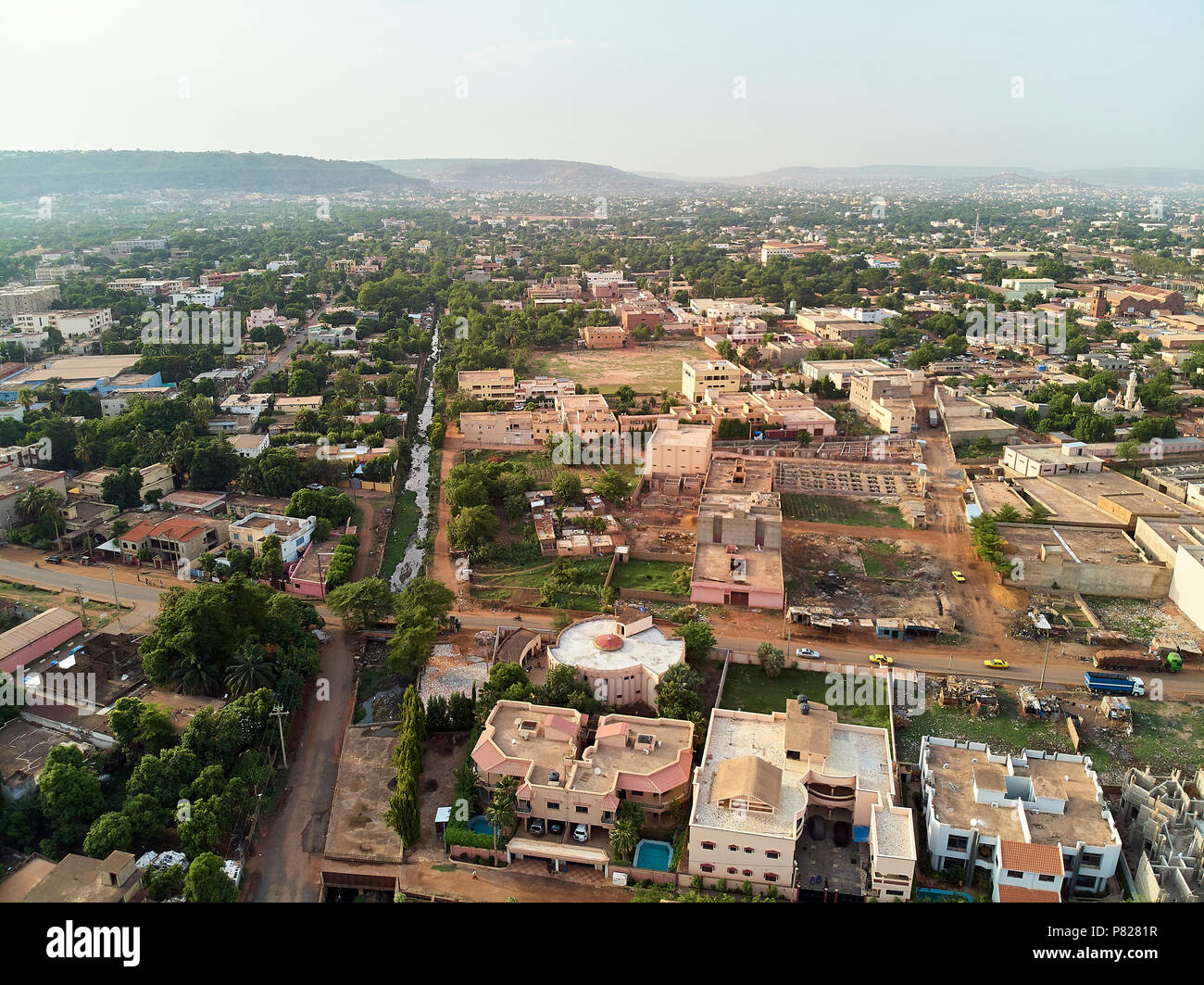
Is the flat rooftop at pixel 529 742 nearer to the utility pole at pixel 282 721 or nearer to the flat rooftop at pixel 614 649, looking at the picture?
the flat rooftop at pixel 614 649

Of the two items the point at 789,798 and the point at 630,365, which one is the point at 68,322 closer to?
the point at 630,365

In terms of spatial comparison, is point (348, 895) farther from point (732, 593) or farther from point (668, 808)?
point (732, 593)

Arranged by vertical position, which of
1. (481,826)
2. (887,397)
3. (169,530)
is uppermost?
(887,397)

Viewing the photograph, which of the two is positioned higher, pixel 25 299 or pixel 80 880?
pixel 25 299

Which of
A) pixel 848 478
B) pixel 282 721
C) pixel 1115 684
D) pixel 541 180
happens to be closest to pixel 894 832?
pixel 1115 684

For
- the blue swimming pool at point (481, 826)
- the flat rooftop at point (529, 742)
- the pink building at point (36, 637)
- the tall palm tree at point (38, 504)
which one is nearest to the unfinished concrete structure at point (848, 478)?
the flat rooftop at point (529, 742)

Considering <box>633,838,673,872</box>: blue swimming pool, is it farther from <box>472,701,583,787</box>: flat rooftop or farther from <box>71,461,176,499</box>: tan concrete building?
<box>71,461,176,499</box>: tan concrete building
